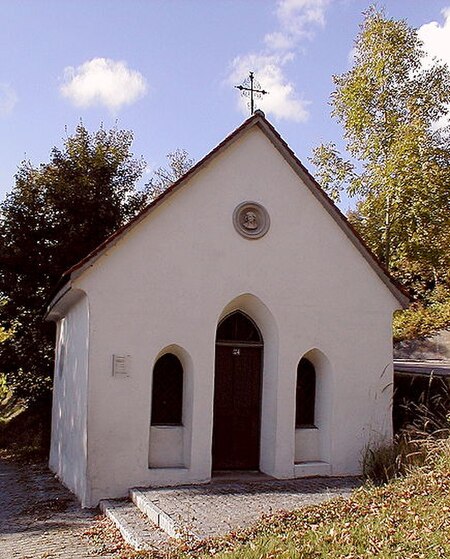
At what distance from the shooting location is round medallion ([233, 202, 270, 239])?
12.7 m

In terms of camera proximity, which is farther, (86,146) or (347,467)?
(86,146)

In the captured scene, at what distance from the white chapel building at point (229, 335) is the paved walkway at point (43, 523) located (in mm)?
539

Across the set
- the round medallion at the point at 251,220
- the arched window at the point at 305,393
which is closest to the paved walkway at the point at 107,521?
the arched window at the point at 305,393

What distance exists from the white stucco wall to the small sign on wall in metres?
0.50

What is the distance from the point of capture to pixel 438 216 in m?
22.5

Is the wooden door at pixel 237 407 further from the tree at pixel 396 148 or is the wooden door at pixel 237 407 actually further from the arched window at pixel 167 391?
the tree at pixel 396 148

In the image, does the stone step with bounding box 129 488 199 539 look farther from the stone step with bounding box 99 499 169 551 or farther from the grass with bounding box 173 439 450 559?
the grass with bounding box 173 439 450 559

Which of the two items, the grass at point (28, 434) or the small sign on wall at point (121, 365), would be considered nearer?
the small sign on wall at point (121, 365)

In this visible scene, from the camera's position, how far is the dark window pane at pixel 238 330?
522 inches

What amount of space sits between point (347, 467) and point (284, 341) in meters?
2.78

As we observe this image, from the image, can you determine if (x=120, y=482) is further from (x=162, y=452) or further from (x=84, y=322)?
(x=84, y=322)

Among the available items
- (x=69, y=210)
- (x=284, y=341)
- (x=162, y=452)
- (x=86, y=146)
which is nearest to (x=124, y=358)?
(x=162, y=452)

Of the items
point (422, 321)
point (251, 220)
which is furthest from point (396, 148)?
point (251, 220)

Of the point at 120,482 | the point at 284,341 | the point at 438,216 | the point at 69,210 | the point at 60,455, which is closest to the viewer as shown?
the point at 120,482
